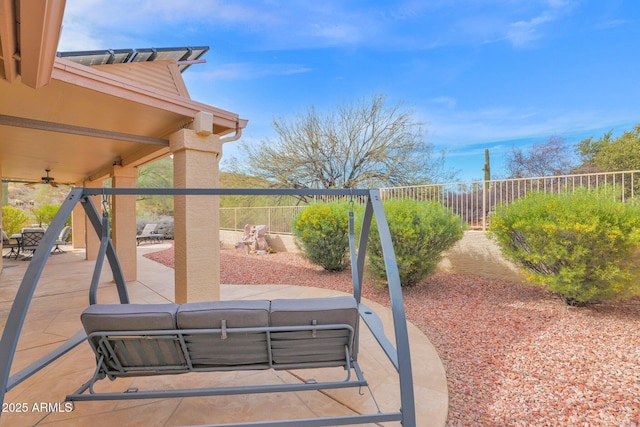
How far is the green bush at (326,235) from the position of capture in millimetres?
6743

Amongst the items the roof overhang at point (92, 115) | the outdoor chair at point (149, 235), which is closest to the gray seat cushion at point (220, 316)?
the roof overhang at point (92, 115)

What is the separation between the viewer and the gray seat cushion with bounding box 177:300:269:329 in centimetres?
164

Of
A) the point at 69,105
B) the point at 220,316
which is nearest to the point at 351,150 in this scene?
the point at 69,105

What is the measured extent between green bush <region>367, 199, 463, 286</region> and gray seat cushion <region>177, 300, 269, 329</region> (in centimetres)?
359

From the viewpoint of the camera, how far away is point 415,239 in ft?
16.6

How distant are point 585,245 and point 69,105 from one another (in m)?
6.72

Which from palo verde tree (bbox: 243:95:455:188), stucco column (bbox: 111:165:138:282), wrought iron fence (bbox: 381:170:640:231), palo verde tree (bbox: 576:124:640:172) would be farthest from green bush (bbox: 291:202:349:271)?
palo verde tree (bbox: 576:124:640:172)

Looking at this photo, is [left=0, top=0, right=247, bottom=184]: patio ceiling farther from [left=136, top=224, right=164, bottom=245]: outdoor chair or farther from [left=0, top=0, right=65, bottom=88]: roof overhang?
[left=136, top=224, right=164, bottom=245]: outdoor chair

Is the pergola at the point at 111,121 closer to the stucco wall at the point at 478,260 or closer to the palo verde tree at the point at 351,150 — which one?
the stucco wall at the point at 478,260

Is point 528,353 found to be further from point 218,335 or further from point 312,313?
point 218,335

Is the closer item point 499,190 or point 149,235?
point 499,190

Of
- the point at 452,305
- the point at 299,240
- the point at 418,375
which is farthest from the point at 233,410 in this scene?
the point at 299,240

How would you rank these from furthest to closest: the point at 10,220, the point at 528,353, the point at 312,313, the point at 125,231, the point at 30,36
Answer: the point at 10,220 < the point at 125,231 < the point at 528,353 < the point at 30,36 < the point at 312,313

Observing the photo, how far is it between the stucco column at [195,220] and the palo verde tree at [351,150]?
1040cm
